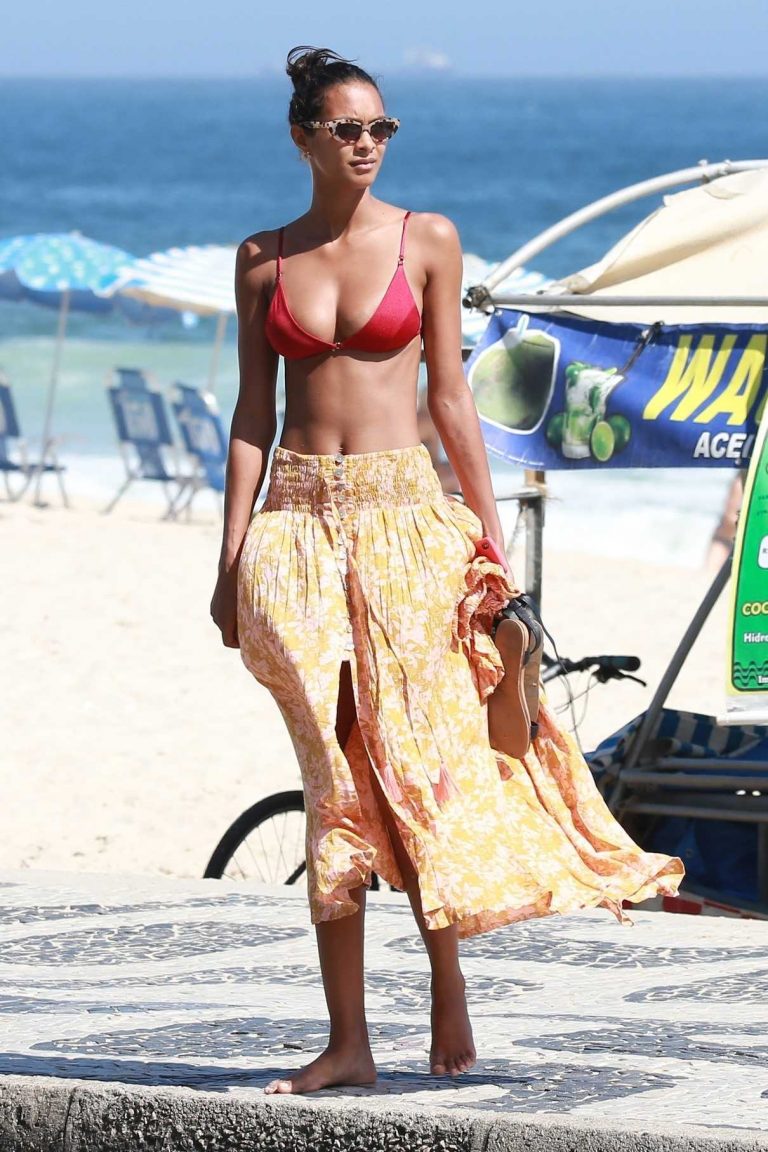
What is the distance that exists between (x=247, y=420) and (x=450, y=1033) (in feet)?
3.69

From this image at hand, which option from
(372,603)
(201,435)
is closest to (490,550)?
(372,603)

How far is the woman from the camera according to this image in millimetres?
3061

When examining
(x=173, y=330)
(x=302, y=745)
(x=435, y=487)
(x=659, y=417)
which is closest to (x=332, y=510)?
(x=435, y=487)

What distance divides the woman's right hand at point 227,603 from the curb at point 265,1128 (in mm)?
788

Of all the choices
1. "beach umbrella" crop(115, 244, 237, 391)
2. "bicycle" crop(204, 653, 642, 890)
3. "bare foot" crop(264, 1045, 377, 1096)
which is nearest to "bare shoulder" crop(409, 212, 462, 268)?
"bare foot" crop(264, 1045, 377, 1096)

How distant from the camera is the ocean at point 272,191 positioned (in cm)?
1986

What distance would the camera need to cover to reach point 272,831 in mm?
5742

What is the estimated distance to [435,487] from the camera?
10.7ft

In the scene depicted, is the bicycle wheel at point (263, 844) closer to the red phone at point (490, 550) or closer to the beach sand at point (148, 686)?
the beach sand at point (148, 686)

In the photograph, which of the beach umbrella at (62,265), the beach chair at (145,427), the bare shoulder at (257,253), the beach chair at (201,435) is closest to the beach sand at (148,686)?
the beach chair at (201,435)

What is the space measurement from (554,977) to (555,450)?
1794 millimetres

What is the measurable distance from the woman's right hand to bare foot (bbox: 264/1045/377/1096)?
2.38 feet

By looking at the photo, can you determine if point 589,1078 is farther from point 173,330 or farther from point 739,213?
point 173,330

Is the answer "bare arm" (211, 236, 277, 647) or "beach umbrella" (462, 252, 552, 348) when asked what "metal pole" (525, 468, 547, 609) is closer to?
"beach umbrella" (462, 252, 552, 348)
